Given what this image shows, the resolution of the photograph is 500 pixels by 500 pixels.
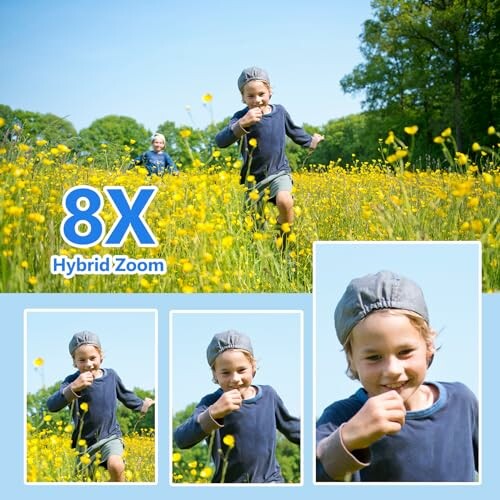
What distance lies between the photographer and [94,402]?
3688mm

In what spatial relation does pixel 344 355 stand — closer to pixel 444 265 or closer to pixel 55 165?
pixel 444 265

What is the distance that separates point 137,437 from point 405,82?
1.55m

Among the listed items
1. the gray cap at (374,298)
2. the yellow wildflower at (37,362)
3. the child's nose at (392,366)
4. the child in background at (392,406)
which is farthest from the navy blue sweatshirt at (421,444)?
the yellow wildflower at (37,362)

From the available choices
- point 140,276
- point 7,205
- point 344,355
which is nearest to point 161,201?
point 140,276

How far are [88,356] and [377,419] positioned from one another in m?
1.01

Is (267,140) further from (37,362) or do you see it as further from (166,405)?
(37,362)

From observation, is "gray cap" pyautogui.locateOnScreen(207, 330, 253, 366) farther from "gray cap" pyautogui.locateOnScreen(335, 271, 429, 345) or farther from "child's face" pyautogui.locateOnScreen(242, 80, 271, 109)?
"child's face" pyautogui.locateOnScreen(242, 80, 271, 109)

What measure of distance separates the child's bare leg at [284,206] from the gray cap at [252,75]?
1.32 ft

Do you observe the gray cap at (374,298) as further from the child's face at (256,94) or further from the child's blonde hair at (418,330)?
the child's face at (256,94)

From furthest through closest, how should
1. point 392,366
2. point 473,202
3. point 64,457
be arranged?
point 64,457
point 473,202
point 392,366

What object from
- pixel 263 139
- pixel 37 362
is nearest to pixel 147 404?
pixel 37 362

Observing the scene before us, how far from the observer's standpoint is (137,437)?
3668mm

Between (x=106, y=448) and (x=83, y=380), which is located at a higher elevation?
(x=83, y=380)

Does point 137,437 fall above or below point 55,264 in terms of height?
below
